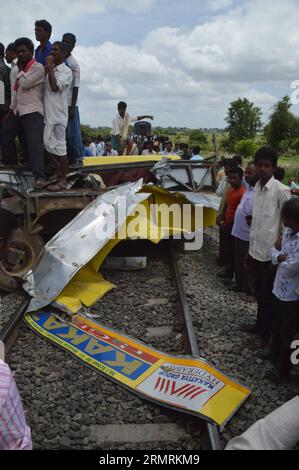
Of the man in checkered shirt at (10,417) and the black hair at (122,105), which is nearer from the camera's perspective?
the man in checkered shirt at (10,417)

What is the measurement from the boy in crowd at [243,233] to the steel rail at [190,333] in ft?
2.51

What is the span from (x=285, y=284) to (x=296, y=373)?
0.82m

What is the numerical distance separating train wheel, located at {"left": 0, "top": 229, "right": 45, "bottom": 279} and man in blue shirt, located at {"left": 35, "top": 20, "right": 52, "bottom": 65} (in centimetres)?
263

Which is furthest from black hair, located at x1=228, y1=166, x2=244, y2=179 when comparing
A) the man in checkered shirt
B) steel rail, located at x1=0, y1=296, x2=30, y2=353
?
the man in checkered shirt

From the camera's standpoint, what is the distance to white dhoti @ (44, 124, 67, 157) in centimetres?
624

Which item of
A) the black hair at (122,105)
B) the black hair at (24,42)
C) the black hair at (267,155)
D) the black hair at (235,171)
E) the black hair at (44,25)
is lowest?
the black hair at (235,171)

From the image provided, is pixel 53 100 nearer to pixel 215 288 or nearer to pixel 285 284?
pixel 215 288

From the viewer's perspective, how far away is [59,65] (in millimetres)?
6230

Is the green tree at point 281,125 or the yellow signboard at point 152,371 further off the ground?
the green tree at point 281,125

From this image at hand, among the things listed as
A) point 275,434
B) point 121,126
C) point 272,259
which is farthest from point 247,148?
point 275,434

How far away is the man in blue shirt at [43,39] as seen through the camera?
6441 millimetres

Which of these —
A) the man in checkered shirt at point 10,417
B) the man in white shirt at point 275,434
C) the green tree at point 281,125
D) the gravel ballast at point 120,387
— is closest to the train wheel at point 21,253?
the gravel ballast at point 120,387

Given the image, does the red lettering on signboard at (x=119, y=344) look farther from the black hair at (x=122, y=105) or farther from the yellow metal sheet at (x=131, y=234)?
the black hair at (x=122, y=105)

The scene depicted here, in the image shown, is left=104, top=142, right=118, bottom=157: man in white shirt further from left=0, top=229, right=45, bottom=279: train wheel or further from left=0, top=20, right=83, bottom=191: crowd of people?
left=0, top=229, right=45, bottom=279: train wheel
